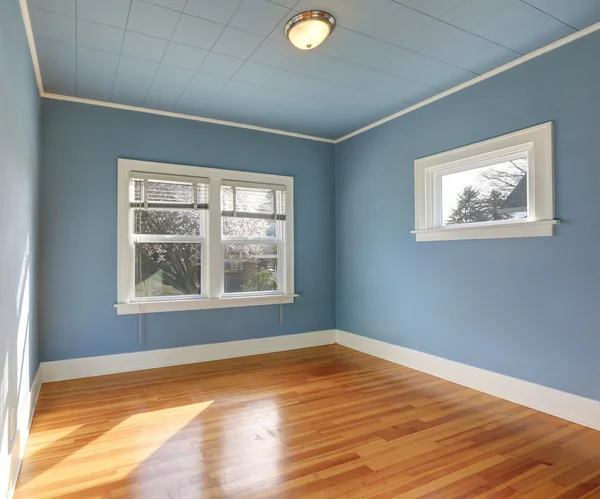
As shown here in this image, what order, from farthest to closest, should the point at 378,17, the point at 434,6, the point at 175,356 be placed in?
1. the point at 175,356
2. the point at 378,17
3. the point at 434,6

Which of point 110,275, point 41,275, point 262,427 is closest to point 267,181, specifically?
point 110,275

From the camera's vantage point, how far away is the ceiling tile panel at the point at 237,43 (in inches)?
105

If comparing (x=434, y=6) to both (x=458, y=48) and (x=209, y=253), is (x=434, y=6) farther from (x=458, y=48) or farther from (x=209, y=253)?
(x=209, y=253)

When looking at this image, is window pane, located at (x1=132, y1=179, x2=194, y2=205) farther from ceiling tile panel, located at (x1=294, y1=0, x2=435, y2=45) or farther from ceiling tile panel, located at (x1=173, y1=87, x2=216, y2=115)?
ceiling tile panel, located at (x1=294, y1=0, x2=435, y2=45)

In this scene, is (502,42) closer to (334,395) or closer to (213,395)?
(334,395)

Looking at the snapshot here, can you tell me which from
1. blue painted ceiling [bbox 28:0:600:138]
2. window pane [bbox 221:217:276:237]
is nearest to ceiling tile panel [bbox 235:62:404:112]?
blue painted ceiling [bbox 28:0:600:138]

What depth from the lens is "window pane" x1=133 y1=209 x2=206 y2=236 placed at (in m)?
4.00

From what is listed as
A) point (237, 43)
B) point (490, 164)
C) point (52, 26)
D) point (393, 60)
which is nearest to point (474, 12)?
point (393, 60)

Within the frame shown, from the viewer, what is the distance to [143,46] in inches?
110

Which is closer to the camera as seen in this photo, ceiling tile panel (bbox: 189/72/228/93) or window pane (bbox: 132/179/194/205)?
ceiling tile panel (bbox: 189/72/228/93)

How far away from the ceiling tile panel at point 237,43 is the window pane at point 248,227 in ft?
6.32

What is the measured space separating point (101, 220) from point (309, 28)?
2.62 meters

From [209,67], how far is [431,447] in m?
3.12

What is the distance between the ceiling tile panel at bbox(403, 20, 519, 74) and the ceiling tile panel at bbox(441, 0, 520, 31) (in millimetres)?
65
